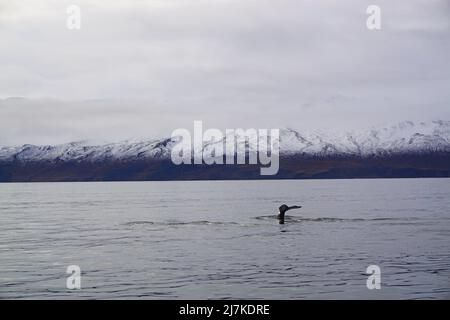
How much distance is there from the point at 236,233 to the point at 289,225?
6506 millimetres

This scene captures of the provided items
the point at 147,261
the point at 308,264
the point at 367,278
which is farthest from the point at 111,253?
the point at 367,278

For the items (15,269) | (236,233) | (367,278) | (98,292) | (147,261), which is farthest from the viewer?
(236,233)

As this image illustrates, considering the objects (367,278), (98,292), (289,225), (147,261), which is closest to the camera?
(98,292)

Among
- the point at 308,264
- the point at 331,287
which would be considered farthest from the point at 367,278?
the point at 308,264

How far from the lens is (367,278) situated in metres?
20.8

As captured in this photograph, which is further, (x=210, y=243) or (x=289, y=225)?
(x=289, y=225)

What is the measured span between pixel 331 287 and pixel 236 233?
18343mm

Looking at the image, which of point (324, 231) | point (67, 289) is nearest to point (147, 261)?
point (67, 289)

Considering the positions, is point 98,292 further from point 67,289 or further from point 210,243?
point 210,243

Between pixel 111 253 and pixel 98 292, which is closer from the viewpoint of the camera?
pixel 98 292

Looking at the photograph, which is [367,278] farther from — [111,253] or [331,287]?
[111,253]
